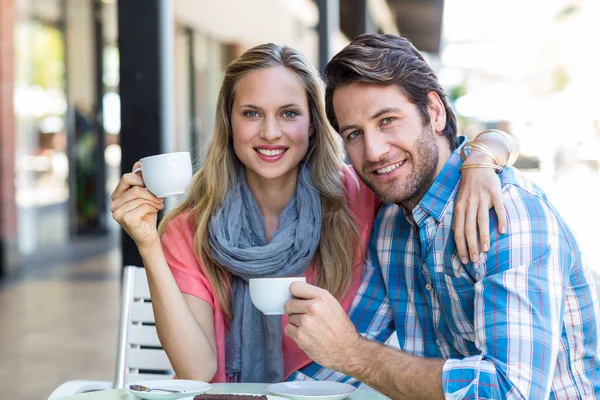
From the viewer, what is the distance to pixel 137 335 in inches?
89.1

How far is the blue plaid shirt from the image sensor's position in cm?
133

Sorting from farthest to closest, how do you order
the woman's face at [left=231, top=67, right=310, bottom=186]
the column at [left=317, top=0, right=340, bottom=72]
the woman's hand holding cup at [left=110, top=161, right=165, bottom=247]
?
the column at [left=317, top=0, right=340, bottom=72] → the woman's face at [left=231, top=67, right=310, bottom=186] → the woman's hand holding cup at [left=110, top=161, right=165, bottom=247]

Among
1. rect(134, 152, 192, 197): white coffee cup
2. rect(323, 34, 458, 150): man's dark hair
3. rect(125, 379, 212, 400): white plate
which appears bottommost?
rect(125, 379, 212, 400): white plate

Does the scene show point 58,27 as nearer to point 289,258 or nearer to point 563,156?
point 289,258

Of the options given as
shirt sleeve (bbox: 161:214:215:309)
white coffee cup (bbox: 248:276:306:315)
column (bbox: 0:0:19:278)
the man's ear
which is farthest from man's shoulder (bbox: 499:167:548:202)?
column (bbox: 0:0:19:278)

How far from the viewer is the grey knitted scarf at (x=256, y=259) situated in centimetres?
206

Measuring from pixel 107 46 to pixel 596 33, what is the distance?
21001mm

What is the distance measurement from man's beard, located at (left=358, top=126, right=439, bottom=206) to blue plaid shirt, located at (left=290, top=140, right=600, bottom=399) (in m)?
0.03

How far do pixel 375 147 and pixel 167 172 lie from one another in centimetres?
45

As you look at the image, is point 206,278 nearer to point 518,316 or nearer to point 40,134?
point 518,316

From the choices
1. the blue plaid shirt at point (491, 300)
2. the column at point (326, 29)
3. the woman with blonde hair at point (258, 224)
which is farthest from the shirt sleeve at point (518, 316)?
the column at point (326, 29)

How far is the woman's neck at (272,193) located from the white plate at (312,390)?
759 millimetres

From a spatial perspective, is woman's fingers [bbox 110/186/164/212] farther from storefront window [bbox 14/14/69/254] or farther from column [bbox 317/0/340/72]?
storefront window [bbox 14/14/69/254]

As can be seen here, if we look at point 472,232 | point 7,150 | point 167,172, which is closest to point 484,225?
point 472,232
